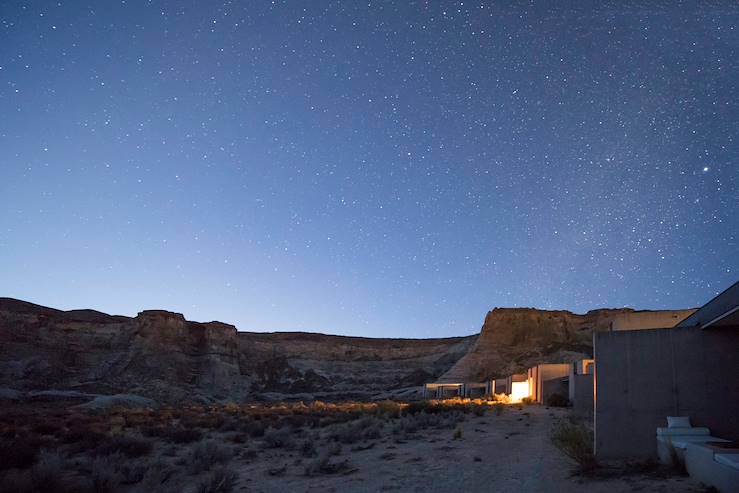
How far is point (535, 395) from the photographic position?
3862 cm

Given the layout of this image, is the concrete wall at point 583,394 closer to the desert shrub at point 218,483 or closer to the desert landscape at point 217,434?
the desert landscape at point 217,434

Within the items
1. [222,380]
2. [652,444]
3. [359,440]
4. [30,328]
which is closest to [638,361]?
[652,444]

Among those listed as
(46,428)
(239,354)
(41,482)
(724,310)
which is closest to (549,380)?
(724,310)

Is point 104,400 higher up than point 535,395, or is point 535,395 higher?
point 535,395

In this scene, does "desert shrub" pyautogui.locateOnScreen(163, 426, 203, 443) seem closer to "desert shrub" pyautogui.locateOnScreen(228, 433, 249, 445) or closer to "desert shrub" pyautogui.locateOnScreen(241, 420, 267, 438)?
"desert shrub" pyautogui.locateOnScreen(228, 433, 249, 445)

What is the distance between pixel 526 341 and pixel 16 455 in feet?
230

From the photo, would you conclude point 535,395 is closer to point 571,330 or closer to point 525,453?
point 525,453

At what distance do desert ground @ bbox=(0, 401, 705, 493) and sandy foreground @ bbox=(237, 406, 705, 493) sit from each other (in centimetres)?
2

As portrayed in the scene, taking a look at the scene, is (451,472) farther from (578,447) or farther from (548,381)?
(548,381)

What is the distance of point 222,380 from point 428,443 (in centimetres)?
5735

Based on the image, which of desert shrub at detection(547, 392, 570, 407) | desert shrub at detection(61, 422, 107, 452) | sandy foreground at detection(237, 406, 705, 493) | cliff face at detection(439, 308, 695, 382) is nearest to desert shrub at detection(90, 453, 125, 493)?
sandy foreground at detection(237, 406, 705, 493)

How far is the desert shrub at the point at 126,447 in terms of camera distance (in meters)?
13.6

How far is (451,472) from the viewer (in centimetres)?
1143

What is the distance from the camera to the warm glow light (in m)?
42.8
